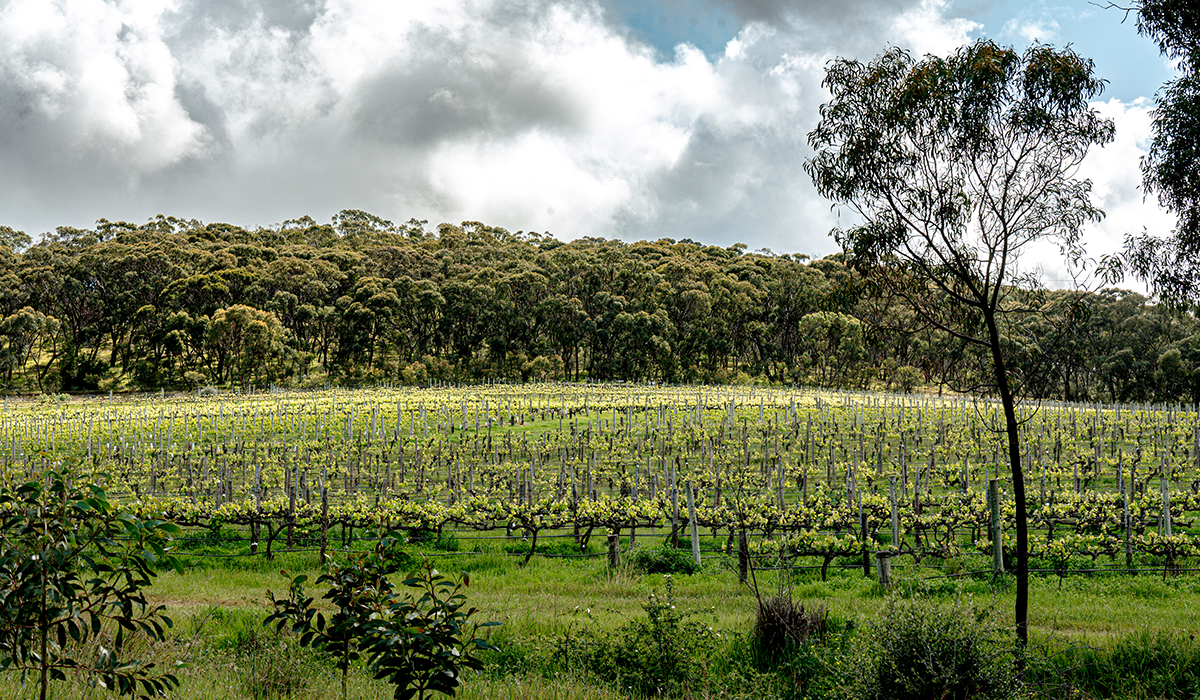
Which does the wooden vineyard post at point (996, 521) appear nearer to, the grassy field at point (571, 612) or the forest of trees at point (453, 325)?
the grassy field at point (571, 612)

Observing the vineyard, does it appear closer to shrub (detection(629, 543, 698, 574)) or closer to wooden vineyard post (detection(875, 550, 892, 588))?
wooden vineyard post (detection(875, 550, 892, 588))

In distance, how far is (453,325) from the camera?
65938 mm

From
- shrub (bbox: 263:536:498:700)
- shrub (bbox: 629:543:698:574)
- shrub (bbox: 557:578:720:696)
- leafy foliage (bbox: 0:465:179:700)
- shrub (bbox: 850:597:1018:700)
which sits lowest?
shrub (bbox: 629:543:698:574)

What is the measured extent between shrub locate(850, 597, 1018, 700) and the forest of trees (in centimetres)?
5263

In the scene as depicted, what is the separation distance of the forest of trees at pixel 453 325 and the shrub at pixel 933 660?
52631mm

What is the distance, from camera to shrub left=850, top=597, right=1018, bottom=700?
5676mm

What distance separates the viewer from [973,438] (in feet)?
91.1

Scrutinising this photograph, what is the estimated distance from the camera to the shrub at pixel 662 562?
496 inches

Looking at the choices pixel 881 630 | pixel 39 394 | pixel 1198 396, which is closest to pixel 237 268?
pixel 39 394

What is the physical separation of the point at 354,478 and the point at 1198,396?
60.5 meters

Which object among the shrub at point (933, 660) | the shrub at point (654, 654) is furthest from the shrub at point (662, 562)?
the shrub at point (933, 660)

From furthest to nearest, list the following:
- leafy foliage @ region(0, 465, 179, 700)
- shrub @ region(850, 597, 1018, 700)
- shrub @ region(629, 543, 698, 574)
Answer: shrub @ region(629, 543, 698, 574) → shrub @ region(850, 597, 1018, 700) → leafy foliage @ region(0, 465, 179, 700)

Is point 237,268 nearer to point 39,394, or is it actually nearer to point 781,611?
point 39,394

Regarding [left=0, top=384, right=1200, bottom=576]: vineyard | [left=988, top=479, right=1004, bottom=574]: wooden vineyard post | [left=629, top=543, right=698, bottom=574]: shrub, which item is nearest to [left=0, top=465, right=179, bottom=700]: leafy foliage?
[left=0, top=384, right=1200, bottom=576]: vineyard
